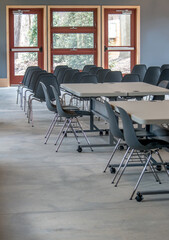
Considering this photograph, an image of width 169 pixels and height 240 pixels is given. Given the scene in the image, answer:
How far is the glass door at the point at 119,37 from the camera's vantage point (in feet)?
61.5

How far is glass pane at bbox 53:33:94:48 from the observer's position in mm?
18594

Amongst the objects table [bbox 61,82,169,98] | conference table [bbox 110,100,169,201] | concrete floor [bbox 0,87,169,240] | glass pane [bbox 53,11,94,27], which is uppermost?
glass pane [bbox 53,11,94,27]

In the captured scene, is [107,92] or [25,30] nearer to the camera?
[107,92]

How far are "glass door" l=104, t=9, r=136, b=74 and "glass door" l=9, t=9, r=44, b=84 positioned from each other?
2.25m

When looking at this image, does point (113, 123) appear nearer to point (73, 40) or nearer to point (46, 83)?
point (46, 83)

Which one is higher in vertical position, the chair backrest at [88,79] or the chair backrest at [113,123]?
the chair backrest at [88,79]

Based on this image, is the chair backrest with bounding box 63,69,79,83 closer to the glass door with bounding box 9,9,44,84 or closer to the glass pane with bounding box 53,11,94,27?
the glass door with bounding box 9,9,44,84

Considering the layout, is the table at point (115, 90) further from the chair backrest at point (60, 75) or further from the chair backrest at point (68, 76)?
the chair backrest at point (60, 75)

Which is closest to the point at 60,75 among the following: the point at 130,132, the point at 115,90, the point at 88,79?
the point at 88,79

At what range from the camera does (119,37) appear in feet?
61.9

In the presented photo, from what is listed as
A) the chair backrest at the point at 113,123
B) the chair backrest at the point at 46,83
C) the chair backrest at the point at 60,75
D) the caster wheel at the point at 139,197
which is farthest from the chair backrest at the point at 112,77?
the caster wheel at the point at 139,197

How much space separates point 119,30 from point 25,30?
3.19 meters

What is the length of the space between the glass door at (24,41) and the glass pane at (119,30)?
7.77 ft

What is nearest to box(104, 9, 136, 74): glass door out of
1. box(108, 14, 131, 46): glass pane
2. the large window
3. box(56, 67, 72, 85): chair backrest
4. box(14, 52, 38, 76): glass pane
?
box(108, 14, 131, 46): glass pane
